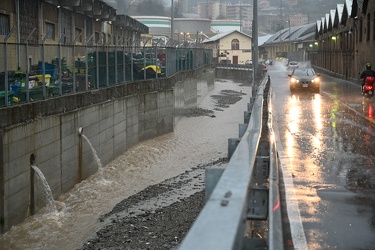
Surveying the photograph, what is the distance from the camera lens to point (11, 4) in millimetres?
25719

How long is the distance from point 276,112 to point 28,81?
1376 cm

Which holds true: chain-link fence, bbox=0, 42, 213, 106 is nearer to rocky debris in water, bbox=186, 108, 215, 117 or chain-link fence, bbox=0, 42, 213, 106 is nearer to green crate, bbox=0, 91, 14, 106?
green crate, bbox=0, 91, 14, 106

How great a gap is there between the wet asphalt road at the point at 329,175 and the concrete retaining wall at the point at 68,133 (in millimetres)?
4900

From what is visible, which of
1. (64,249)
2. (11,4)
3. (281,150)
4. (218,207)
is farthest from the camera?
(11,4)

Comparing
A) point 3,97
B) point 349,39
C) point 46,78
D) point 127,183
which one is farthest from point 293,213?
point 349,39

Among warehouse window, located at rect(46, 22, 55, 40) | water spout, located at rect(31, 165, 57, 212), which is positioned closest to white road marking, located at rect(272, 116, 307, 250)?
A: water spout, located at rect(31, 165, 57, 212)

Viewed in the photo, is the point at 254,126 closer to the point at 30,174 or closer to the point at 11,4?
the point at 30,174

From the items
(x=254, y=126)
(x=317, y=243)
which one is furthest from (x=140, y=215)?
(x=317, y=243)

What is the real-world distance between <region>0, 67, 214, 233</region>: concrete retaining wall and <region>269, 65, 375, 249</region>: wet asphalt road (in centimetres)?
490

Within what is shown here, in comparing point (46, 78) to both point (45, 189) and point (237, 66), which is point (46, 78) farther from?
point (237, 66)

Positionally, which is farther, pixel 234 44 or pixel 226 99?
pixel 234 44

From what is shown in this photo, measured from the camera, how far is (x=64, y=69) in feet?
60.0

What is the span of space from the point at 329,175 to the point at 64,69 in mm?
8627

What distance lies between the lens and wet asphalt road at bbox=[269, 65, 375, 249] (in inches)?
333
